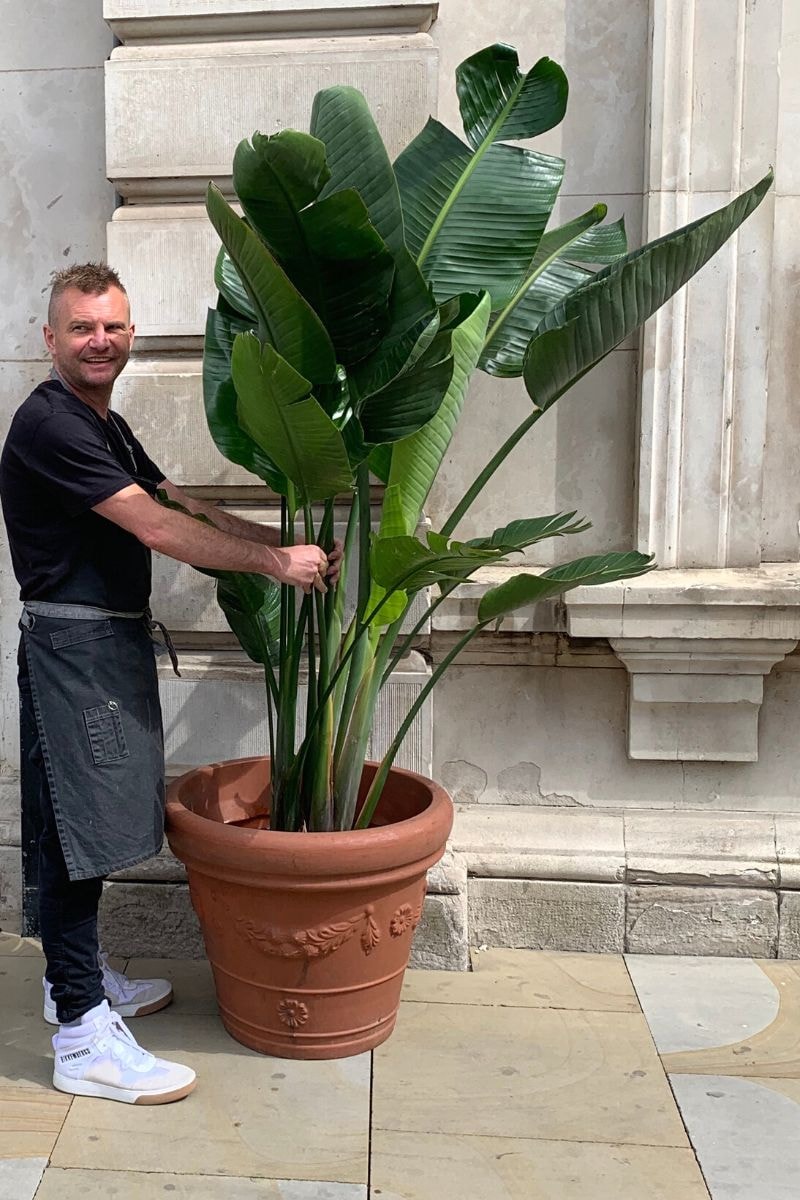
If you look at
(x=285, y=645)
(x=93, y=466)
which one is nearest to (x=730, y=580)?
(x=285, y=645)

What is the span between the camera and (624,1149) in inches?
95.9

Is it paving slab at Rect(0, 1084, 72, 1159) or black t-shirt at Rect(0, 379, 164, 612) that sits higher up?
black t-shirt at Rect(0, 379, 164, 612)

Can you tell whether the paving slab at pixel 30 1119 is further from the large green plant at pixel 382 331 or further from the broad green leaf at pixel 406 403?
the broad green leaf at pixel 406 403

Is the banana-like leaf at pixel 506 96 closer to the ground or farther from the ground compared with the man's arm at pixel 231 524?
farther from the ground

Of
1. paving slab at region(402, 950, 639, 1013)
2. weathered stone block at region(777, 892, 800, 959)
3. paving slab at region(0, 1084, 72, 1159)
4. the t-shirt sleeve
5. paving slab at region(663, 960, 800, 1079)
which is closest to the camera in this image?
paving slab at region(0, 1084, 72, 1159)

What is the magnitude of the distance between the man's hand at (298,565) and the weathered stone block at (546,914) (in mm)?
1238

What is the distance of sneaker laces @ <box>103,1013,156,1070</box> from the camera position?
2621 millimetres

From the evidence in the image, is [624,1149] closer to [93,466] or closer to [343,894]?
[343,894]

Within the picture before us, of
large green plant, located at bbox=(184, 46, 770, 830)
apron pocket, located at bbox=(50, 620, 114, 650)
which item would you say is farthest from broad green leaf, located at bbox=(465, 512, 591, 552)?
apron pocket, located at bbox=(50, 620, 114, 650)

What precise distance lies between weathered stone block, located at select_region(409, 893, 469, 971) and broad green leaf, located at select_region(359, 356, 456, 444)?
139cm

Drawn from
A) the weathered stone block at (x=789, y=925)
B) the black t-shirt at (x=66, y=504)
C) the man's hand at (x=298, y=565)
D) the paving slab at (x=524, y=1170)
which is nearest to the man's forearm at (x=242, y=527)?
the black t-shirt at (x=66, y=504)

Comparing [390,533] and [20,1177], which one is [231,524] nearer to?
[390,533]

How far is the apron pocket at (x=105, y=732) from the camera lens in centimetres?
263

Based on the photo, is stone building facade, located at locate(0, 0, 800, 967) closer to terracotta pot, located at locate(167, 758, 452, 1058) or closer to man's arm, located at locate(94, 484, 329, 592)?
terracotta pot, located at locate(167, 758, 452, 1058)
